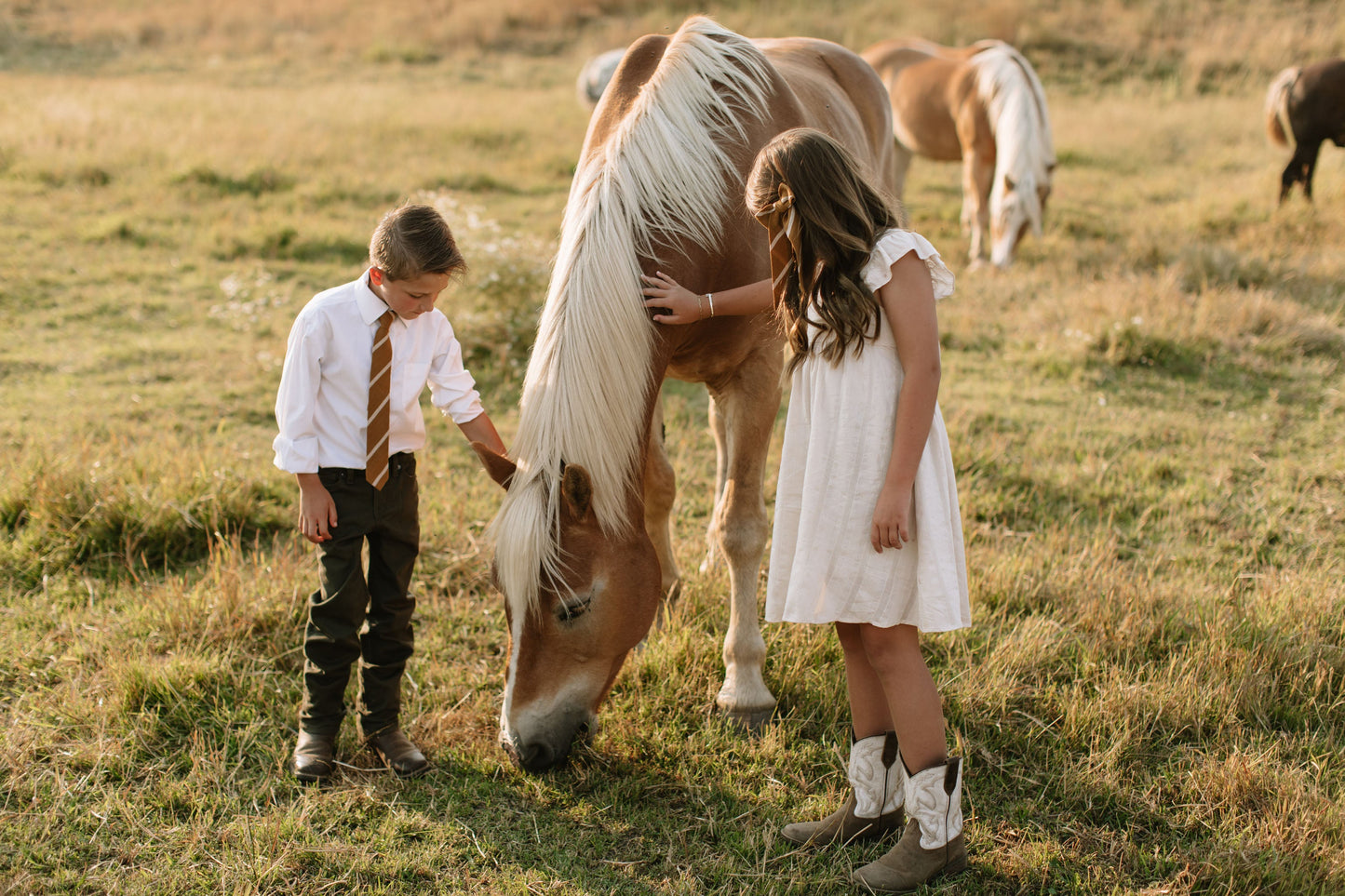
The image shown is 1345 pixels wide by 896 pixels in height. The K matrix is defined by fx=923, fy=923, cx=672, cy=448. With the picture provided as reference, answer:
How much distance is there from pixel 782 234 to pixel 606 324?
21.3 inches

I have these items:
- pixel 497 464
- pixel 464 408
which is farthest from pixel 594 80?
pixel 497 464

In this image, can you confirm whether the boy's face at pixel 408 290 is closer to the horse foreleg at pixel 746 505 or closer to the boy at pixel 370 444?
the boy at pixel 370 444

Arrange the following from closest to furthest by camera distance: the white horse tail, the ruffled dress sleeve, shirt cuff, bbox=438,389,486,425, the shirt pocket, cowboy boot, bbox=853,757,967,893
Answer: the ruffled dress sleeve → cowboy boot, bbox=853,757,967,893 → the shirt pocket → shirt cuff, bbox=438,389,486,425 → the white horse tail

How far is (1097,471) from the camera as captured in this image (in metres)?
4.55

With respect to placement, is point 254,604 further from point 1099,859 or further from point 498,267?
point 498,267

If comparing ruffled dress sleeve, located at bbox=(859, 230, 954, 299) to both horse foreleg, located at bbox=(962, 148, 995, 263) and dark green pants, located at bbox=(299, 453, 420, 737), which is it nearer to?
dark green pants, located at bbox=(299, 453, 420, 737)

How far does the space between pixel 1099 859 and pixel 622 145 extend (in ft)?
7.78

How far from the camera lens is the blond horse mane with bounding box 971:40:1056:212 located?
26.8 feet

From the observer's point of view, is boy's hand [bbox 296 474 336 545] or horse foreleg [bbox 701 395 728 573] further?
horse foreleg [bbox 701 395 728 573]

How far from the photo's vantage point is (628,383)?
2.51 meters

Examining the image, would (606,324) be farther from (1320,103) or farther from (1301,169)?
(1320,103)

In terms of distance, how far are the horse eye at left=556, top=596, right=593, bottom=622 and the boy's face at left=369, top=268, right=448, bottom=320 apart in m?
0.88

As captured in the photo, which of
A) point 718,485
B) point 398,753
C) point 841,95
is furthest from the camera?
point 841,95

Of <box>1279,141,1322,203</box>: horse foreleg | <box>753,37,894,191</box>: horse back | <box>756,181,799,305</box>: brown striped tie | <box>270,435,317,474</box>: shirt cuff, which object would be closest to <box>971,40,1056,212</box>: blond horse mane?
<box>1279,141,1322,203</box>: horse foreleg
